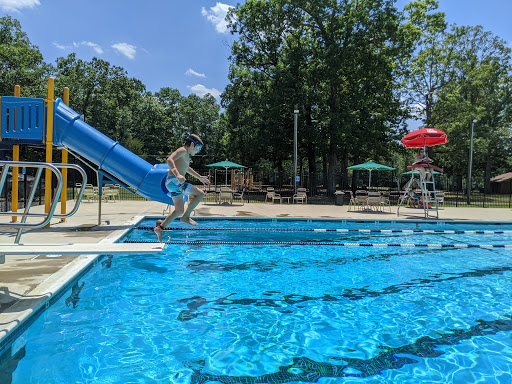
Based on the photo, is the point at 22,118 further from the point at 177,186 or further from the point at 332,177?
the point at 332,177

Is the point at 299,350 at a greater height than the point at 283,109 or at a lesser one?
lesser

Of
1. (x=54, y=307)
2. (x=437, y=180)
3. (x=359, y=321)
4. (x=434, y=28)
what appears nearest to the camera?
(x=54, y=307)

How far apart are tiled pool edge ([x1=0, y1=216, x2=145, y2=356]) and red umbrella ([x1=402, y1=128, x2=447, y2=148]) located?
14333mm

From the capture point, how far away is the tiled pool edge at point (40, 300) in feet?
10.5

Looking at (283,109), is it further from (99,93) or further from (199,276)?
(99,93)

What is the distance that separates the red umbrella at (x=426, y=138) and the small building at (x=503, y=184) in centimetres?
4298

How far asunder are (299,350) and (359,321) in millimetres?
1220

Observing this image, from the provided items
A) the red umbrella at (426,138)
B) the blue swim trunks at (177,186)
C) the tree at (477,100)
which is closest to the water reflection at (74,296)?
the blue swim trunks at (177,186)

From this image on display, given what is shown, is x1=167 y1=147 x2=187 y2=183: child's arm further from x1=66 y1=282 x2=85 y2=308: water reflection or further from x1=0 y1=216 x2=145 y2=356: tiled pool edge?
x1=66 y1=282 x2=85 y2=308: water reflection

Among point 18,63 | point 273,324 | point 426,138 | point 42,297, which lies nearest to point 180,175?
point 42,297

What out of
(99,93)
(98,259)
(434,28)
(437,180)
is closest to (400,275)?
(98,259)

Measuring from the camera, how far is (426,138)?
1533 centimetres

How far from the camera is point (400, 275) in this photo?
22.8ft

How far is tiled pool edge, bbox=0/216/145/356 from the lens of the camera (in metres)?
3.21
